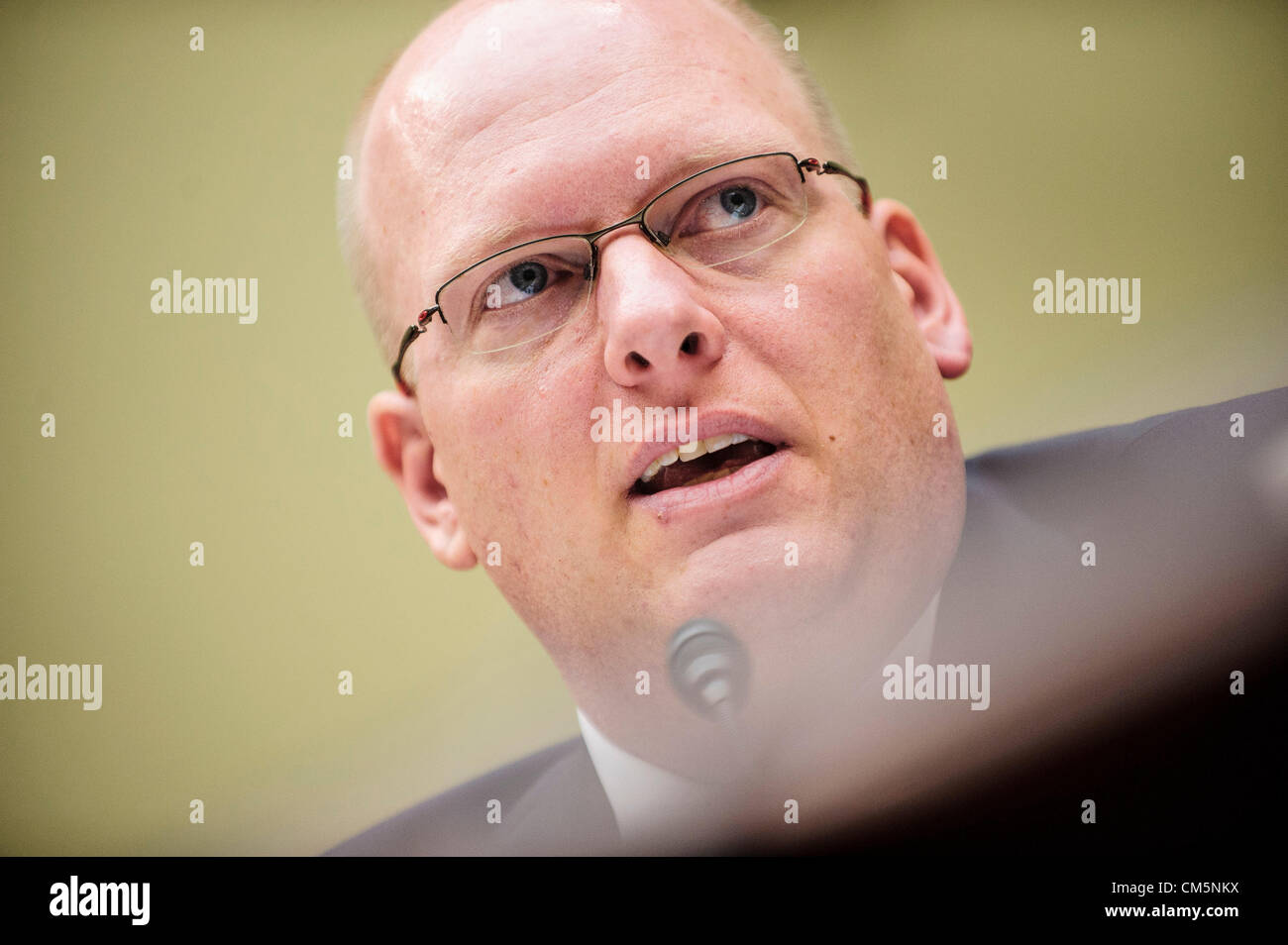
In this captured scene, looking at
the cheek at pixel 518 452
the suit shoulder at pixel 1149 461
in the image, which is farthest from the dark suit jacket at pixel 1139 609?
the cheek at pixel 518 452

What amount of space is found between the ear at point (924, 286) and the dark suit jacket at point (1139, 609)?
24 cm

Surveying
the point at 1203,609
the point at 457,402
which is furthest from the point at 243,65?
the point at 1203,609

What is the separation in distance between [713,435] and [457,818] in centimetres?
86

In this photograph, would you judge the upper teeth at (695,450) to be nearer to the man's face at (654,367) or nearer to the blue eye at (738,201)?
the man's face at (654,367)

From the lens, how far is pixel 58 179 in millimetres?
2068

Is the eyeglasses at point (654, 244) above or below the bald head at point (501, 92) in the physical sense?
below

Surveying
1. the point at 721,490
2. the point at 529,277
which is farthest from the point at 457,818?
the point at 529,277

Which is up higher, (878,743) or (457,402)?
(457,402)

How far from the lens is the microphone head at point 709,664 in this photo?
4.99ft

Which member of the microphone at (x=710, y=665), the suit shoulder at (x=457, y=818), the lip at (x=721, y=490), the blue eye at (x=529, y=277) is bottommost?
the suit shoulder at (x=457, y=818)

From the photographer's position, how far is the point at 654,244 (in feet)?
5.12
